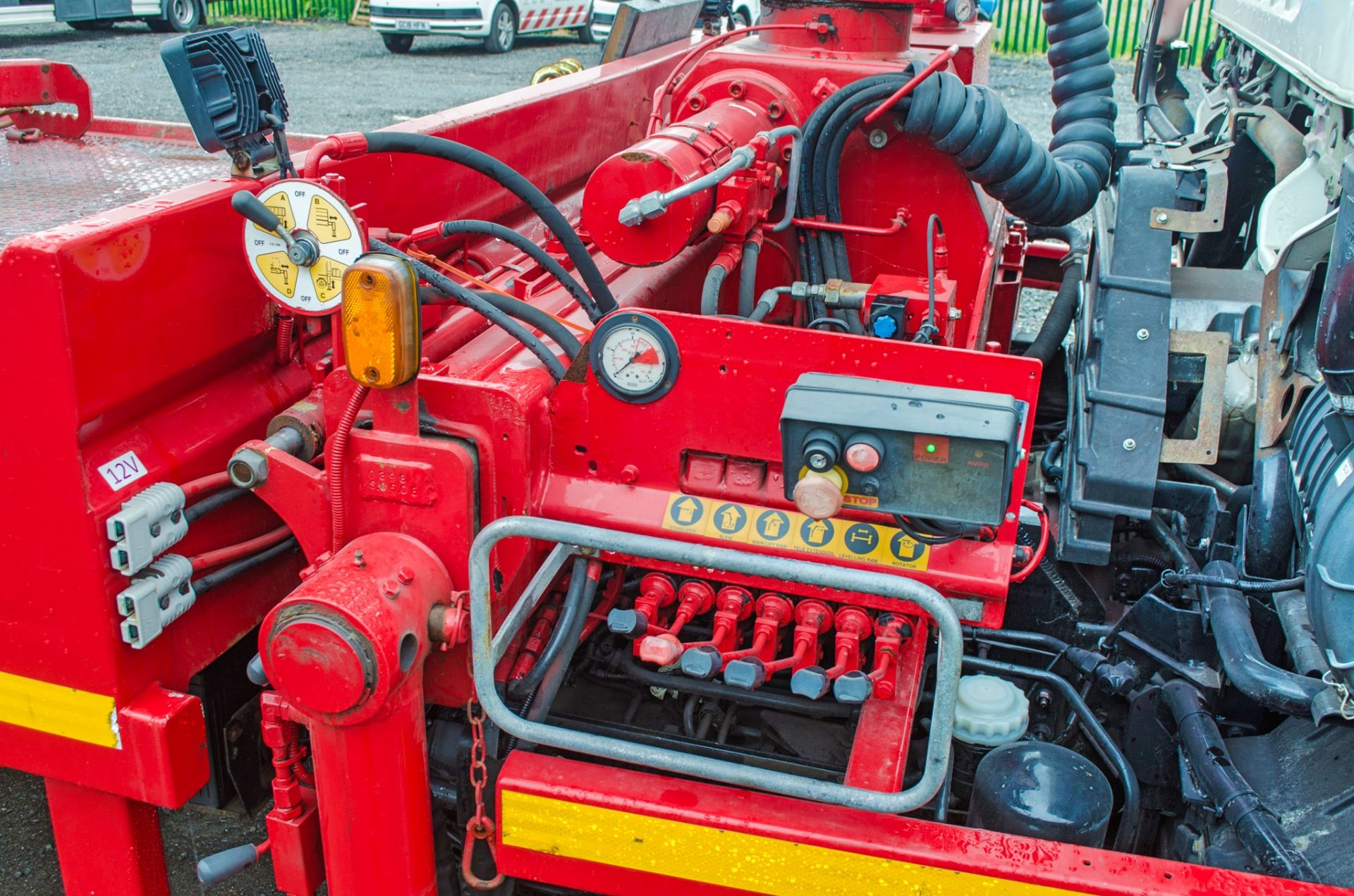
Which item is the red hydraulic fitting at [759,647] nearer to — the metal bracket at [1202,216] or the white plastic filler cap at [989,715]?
the white plastic filler cap at [989,715]

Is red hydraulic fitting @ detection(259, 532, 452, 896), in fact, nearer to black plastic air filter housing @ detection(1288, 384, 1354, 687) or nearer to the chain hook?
the chain hook

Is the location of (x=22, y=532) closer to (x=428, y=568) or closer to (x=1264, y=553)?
(x=428, y=568)

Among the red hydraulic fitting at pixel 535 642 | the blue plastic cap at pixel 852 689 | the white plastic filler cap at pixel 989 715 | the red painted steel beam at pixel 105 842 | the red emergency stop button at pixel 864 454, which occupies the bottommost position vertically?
the red painted steel beam at pixel 105 842

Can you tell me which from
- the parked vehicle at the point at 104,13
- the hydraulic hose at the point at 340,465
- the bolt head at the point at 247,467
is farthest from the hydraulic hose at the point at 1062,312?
the parked vehicle at the point at 104,13

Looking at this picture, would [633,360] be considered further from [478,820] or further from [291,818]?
[291,818]

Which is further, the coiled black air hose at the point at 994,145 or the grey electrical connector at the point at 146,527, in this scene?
the coiled black air hose at the point at 994,145

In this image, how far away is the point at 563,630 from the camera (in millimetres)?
2180

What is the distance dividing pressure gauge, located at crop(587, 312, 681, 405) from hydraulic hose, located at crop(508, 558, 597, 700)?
1.18 feet

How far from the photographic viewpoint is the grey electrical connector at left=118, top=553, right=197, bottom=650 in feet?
6.43

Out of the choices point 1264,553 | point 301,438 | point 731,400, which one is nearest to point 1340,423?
point 1264,553

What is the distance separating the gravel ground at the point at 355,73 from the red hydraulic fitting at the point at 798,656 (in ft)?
14.4

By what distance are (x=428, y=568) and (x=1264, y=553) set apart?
1.81m

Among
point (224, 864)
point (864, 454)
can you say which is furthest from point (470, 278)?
point (224, 864)

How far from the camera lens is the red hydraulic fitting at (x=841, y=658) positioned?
195 cm
